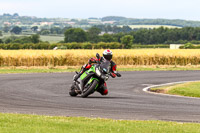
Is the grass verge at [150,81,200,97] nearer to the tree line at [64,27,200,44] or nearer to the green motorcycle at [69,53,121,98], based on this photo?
the green motorcycle at [69,53,121,98]

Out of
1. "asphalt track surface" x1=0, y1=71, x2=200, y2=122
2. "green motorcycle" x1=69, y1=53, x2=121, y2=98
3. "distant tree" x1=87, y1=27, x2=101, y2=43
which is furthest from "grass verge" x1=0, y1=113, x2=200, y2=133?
"distant tree" x1=87, y1=27, x2=101, y2=43

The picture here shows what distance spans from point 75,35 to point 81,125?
124149 mm

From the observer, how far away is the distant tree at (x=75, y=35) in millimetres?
133350

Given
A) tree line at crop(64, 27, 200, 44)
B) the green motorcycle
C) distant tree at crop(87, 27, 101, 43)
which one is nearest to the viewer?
the green motorcycle

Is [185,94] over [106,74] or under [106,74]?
under

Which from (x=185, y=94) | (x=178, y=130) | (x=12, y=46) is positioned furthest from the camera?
(x=12, y=46)

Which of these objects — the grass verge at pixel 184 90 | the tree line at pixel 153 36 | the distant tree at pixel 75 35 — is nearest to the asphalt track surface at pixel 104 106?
the grass verge at pixel 184 90

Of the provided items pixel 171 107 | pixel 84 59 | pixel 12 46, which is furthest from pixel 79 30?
pixel 171 107

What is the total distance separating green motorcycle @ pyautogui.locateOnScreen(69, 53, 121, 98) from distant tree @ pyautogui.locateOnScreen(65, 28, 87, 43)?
373 feet

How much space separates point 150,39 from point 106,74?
379ft

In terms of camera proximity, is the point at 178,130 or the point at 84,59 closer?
the point at 178,130

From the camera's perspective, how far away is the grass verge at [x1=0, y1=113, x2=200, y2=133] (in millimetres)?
9797

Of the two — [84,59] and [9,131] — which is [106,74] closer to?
[9,131]

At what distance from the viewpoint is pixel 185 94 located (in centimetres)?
1925
